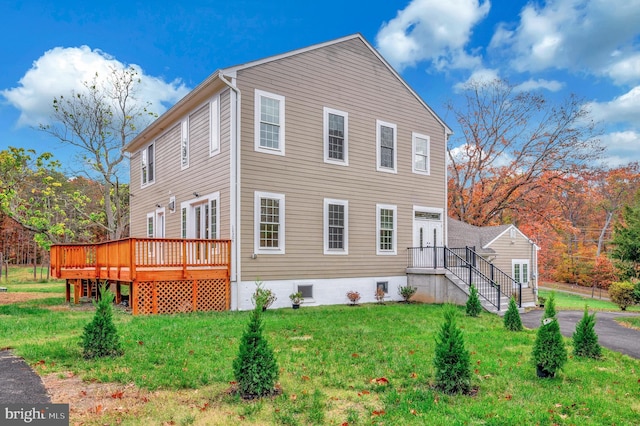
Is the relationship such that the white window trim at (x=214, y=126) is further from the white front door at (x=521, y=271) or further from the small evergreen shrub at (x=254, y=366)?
the white front door at (x=521, y=271)

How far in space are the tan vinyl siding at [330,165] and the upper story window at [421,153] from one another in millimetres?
252

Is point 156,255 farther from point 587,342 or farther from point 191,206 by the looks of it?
point 587,342

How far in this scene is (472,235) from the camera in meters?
19.8

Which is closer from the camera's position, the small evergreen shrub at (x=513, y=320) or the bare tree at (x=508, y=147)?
the small evergreen shrub at (x=513, y=320)

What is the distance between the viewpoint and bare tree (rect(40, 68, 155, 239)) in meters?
25.2

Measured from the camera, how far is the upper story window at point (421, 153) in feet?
56.6

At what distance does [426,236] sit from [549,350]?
11.6 meters

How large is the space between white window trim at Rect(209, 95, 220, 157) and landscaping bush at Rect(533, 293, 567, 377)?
10034mm

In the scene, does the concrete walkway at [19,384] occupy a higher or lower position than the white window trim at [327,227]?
lower

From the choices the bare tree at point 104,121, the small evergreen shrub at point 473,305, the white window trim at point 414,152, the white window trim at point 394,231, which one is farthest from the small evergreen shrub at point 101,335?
the bare tree at point 104,121

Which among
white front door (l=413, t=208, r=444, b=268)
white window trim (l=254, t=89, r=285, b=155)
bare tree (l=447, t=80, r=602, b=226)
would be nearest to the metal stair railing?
white front door (l=413, t=208, r=444, b=268)

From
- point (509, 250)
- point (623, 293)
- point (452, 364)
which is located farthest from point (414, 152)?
point (623, 293)

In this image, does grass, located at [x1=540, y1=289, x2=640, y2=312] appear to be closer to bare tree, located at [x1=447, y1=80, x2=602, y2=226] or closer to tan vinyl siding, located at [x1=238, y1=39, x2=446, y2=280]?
bare tree, located at [x1=447, y1=80, x2=602, y2=226]

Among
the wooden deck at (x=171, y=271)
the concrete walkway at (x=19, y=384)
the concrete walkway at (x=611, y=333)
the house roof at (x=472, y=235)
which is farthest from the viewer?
the house roof at (x=472, y=235)
